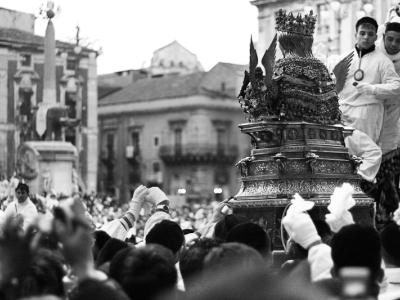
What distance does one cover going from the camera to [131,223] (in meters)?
10.3

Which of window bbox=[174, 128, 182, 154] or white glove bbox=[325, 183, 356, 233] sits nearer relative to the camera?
white glove bbox=[325, 183, 356, 233]

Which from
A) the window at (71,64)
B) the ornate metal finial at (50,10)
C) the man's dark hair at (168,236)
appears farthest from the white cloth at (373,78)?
the window at (71,64)

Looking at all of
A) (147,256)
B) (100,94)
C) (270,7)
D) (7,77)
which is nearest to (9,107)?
(7,77)

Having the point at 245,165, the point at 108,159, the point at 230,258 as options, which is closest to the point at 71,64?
the point at 108,159

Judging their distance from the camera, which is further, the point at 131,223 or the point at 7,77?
the point at 7,77

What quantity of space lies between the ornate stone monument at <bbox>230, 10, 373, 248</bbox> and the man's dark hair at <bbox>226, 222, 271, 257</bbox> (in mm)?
1766

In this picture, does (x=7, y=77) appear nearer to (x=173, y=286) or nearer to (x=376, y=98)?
(x=376, y=98)

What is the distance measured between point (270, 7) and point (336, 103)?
197 ft

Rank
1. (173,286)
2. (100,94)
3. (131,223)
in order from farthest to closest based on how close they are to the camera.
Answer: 1. (100,94)
2. (131,223)
3. (173,286)

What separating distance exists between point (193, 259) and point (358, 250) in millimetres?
1144

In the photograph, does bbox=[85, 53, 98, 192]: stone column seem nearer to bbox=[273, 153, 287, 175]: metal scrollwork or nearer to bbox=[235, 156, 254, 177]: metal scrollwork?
bbox=[235, 156, 254, 177]: metal scrollwork

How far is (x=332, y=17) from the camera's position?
5019cm

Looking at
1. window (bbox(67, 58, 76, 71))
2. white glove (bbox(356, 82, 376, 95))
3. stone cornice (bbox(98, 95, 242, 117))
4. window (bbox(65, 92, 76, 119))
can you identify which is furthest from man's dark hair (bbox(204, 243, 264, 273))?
stone cornice (bbox(98, 95, 242, 117))

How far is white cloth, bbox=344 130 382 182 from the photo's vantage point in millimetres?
11227
